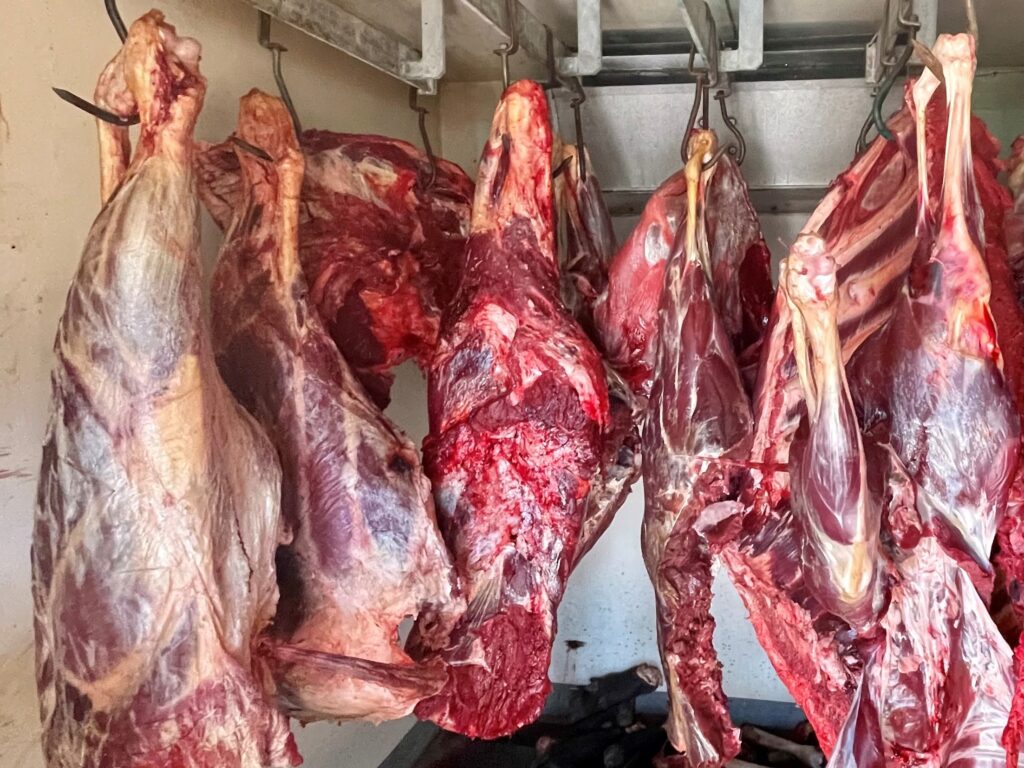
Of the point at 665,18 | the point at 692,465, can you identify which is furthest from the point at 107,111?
the point at 665,18

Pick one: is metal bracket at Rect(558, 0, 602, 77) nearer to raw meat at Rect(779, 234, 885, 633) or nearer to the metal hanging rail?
the metal hanging rail

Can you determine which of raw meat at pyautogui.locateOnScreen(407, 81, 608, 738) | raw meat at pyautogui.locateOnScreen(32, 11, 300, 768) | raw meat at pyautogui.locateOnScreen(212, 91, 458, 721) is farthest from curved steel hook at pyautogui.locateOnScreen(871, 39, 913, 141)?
raw meat at pyautogui.locateOnScreen(32, 11, 300, 768)

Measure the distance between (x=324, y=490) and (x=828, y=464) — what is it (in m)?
0.68

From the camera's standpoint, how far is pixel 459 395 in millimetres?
1379

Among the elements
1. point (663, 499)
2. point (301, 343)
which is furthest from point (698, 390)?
point (301, 343)

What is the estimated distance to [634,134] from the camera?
2053mm

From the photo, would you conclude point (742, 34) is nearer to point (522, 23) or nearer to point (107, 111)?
point (522, 23)

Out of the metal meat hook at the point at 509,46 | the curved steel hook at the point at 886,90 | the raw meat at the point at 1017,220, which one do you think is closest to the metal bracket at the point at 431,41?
the metal meat hook at the point at 509,46

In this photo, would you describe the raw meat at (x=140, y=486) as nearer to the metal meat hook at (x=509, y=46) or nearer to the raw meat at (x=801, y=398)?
the metal meat hook at (x=509, y=46)

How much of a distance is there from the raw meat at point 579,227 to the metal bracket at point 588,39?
6.7 inches

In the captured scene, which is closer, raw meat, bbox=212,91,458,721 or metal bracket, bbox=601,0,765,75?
raw meat, bbox=212,91,458,721

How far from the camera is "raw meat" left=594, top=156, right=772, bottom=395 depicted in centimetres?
153

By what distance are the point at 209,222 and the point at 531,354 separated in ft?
2.00

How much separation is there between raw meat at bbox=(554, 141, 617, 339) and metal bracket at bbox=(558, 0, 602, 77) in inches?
6.7
